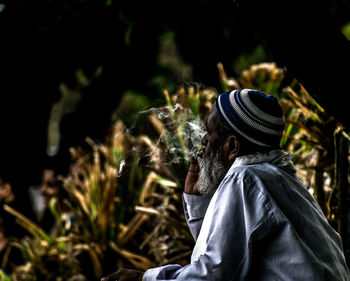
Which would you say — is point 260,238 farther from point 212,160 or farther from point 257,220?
point 212,160

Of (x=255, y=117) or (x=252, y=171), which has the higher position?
(x=255, y=117)

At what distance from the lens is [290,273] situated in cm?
156

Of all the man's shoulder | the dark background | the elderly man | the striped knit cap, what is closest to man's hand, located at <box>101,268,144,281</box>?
the elderly man

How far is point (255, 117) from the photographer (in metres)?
1.81

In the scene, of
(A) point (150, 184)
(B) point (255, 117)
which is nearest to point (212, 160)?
(B) point (255, 117)

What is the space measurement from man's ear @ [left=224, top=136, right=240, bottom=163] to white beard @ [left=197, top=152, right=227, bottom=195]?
68mm

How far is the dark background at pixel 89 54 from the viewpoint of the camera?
14.9 ft

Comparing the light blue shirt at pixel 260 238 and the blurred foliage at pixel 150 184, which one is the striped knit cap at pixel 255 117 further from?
the blurred foliage at pixel 150 184

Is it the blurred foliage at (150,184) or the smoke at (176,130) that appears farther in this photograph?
the blurred foliage at (150,184)

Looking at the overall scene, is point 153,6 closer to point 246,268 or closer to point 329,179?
point 329,179

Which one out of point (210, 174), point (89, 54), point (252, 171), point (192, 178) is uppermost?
point (252, 171)

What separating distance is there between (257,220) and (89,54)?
4309 mm

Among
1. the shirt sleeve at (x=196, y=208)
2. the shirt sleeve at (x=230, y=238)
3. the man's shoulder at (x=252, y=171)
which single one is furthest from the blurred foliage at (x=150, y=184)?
the shirt sleeve at (x=230, y=238)

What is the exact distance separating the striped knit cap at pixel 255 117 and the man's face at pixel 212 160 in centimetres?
8
